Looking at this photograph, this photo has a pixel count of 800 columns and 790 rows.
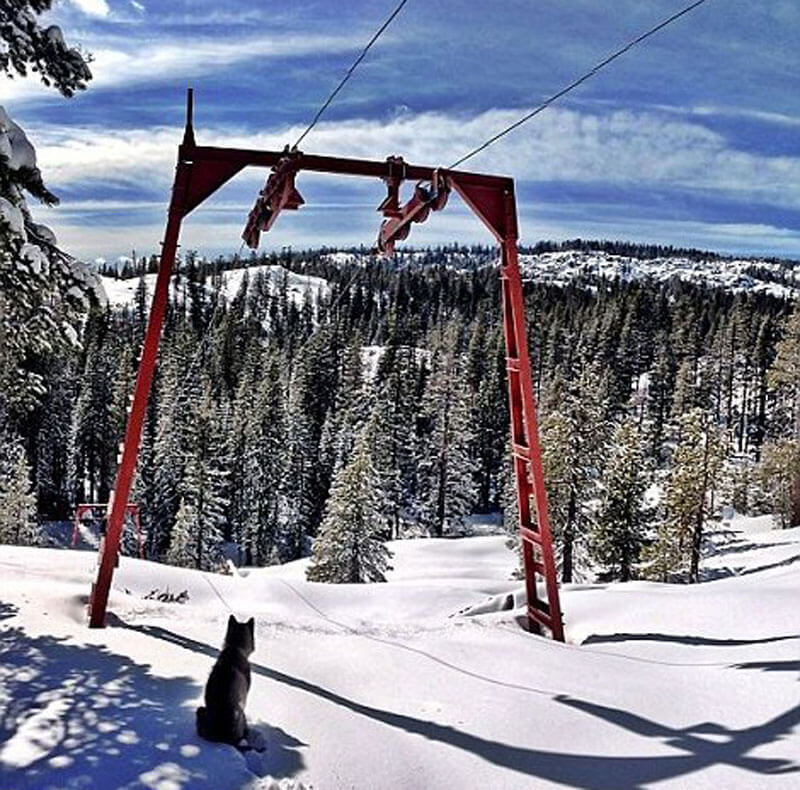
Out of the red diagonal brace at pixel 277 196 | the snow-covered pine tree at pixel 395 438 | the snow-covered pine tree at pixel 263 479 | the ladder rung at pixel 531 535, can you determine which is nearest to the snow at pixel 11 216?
the red diagonal brace at pixel 277 196

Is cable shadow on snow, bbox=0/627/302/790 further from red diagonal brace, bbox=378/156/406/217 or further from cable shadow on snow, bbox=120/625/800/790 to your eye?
red diagonal brace, bbox=378/156/406/217

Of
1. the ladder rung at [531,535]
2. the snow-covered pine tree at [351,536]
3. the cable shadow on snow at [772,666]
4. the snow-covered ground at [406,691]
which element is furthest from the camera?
the snow-covered pine tree at [351,536]

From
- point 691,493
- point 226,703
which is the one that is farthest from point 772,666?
point 691,493

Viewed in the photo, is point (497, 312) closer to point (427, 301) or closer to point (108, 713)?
point (427, 301)

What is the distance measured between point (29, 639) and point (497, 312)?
120188 mm

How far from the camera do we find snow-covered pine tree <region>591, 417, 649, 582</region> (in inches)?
1235

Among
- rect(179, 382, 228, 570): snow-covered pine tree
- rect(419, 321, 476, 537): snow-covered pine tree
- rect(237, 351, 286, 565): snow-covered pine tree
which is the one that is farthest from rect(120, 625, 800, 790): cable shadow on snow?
rect(237, 351, 286, 565): snow-covered pine tree

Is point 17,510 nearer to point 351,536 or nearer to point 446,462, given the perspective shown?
point 351,536

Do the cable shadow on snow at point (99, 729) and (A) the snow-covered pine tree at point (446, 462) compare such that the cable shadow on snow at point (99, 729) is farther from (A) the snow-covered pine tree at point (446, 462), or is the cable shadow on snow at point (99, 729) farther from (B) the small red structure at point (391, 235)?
(A) the snow-covered pine tree at point (446, 462)

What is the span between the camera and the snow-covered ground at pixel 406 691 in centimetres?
499

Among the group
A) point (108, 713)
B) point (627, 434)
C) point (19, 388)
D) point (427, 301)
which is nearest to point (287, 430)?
point (627, 434)

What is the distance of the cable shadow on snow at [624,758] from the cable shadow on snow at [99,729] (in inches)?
53.5

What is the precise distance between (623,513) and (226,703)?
28.8 m

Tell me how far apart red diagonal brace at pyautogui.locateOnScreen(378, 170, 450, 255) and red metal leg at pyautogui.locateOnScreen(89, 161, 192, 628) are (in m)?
2.69
